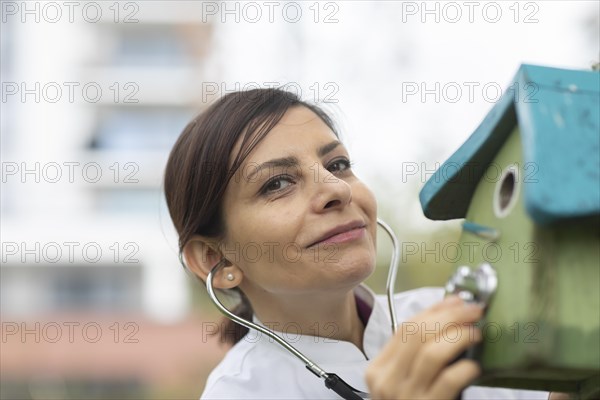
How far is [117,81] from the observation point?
19922 millimetres

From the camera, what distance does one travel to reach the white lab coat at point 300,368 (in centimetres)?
157

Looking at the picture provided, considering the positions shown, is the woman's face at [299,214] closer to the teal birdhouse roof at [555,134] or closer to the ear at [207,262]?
the ear at [207,262]

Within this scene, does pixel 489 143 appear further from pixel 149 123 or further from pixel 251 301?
pixel 149 123

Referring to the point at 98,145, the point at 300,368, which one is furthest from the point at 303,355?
the point at 98,145

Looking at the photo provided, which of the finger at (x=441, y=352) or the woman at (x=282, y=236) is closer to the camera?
the finger at (x=441, y=352)

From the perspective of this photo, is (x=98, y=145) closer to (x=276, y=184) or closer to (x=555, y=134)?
(x=276, y=184)

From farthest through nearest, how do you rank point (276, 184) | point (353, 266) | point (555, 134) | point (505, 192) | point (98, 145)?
point (98, 145) → point (276, 184) → point (353, 266) → point (505, 192) → point (555, 134)

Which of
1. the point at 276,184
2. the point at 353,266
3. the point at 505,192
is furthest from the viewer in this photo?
the point at 276,184

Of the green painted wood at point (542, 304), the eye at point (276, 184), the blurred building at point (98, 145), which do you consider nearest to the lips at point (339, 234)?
the eye at point (276, 184)

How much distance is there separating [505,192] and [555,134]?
0.53 ft

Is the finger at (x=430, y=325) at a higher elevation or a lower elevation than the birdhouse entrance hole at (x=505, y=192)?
lower

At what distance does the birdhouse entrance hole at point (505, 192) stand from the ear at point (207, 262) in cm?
63

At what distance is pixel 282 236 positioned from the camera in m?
1.46

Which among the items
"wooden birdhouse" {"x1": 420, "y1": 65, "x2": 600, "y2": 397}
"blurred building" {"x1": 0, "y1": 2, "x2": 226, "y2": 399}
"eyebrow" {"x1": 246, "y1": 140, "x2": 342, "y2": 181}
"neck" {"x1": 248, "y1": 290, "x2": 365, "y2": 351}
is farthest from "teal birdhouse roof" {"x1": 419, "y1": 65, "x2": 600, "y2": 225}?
"blurred building" {"x1": 0, "y1": 2, "x2": 226, "y2": 399}
